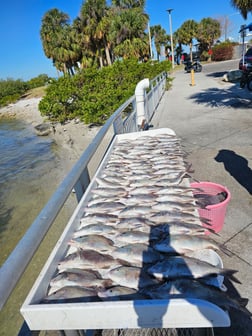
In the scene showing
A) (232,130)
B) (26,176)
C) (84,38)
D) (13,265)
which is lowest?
(26,176)

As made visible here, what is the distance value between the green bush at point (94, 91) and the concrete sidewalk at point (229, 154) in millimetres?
3573

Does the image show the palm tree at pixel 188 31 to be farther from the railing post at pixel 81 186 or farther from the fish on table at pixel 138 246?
the fish on table at pixel 138 246

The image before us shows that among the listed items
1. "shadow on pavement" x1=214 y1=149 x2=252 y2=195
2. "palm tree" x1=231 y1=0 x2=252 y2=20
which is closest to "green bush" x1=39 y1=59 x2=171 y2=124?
"palm tree" x1=231 y1=0 x2=252 y2=20

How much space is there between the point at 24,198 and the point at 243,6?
15061mm

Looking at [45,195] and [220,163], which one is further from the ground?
[220,163]

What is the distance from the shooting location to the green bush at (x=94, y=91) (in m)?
14.0

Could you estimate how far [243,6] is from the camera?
13141mm

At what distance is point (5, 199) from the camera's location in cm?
931

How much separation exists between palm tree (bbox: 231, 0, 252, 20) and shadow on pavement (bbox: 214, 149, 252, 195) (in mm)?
12039

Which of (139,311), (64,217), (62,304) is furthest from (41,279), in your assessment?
(64,217)

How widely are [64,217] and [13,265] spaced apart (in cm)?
602

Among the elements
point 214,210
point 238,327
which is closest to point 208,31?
point 214,210

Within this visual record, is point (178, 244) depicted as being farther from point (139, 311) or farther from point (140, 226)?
point (139, 311)

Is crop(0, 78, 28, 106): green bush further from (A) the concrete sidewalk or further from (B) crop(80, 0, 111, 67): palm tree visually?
(A) the concrete sidewalk
